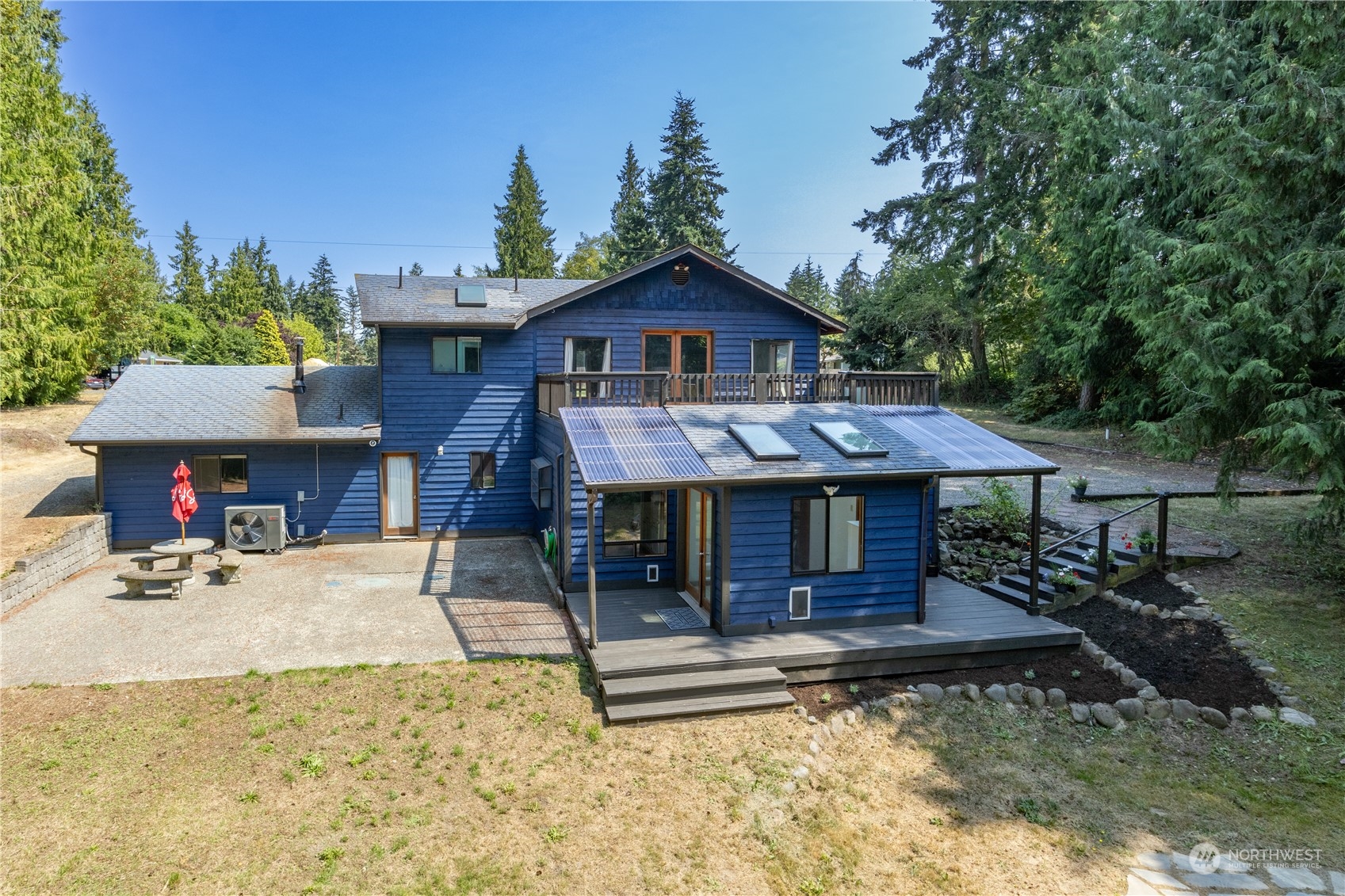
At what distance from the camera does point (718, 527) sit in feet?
28.8

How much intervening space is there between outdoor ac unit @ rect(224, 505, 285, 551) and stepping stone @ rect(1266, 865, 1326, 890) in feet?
48.4

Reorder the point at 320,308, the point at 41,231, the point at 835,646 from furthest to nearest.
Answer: the point at 320,308
the point at 41,231
the point at 835,646

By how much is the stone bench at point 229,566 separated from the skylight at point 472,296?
6.67 metres

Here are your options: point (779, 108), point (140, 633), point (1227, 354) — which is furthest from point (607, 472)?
point (779, 108)

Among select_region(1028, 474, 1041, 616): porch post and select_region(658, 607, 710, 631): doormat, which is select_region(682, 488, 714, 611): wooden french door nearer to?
select_region(658, 607, 710, 631): doormat

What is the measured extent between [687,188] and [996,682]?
3250 centimetres

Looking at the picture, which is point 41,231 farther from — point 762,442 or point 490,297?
point 762,442

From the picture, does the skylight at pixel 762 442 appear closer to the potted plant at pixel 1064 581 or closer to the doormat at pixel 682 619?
the doormat at pixel 682 619

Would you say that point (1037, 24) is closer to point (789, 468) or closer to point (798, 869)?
point (789, 468)

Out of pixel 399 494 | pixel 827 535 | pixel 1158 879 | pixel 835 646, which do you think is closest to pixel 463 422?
pixel 399 494

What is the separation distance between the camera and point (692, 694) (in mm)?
7445

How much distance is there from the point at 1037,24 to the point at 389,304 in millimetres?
25814

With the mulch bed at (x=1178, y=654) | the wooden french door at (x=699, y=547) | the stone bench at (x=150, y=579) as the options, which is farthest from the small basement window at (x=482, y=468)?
the mulch bed at (x=1178, y=654)

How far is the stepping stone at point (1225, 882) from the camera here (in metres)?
4.91
